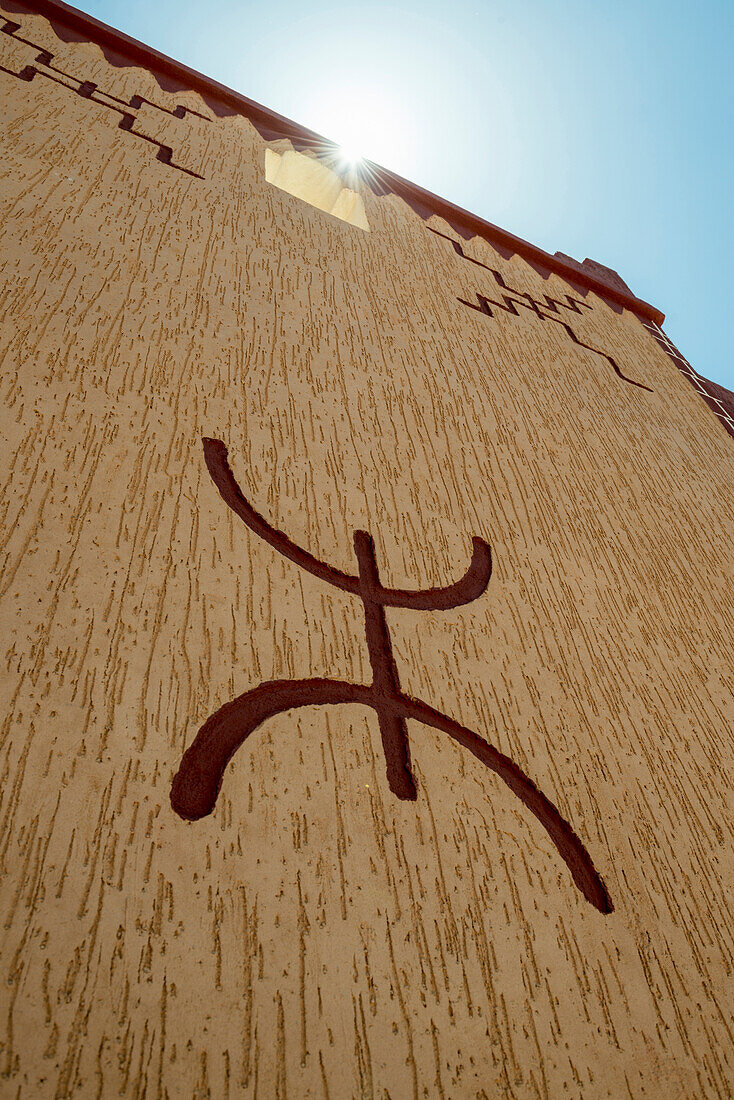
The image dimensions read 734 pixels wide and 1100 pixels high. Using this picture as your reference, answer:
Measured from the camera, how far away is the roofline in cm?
118

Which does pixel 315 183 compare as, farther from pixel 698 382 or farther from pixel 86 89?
pixel 698 382

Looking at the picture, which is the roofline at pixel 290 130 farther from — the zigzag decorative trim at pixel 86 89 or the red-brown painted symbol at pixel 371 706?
the red-brown painted symbol at pixel 371 706

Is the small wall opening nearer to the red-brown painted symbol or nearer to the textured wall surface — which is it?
the textured wall surface

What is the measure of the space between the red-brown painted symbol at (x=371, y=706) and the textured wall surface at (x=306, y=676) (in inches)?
0.4

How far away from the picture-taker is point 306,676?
0.50 meters

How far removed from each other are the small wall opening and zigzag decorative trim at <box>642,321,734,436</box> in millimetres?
798

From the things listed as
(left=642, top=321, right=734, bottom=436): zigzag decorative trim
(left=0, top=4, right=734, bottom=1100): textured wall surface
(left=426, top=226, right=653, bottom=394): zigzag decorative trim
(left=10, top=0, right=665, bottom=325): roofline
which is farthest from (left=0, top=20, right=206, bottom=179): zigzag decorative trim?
(left=642, top=321, right=734, bottom=436): zigzag decorative trim

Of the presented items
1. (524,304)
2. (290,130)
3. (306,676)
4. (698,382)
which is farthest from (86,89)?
(698,382)

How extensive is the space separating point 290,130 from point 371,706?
4.26 ft

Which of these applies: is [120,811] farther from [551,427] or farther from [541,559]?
[551,427]

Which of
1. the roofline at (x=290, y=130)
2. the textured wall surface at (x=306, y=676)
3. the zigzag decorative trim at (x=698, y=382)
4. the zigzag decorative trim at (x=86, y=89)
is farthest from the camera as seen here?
the zigzag decorative trim at (x=698, y=382)

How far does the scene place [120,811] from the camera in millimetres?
380

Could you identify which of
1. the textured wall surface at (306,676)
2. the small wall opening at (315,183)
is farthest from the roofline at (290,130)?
the textured wall surface at (306,676)

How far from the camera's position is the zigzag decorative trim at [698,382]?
142 cm
